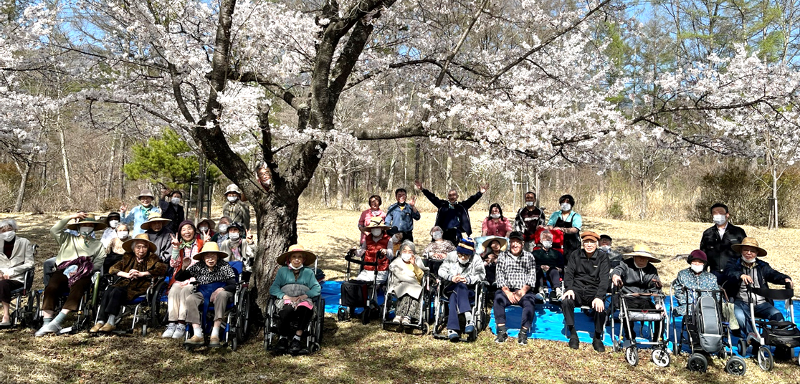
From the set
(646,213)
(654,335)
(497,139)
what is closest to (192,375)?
(497,139)

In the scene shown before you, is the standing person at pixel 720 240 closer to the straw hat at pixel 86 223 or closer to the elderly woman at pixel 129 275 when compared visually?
the elderly woman at pixel 129 275

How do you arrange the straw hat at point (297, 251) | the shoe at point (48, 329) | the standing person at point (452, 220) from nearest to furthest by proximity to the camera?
the shoe at point (48, 329) → the straw hat at point (297, 251) → the standing person at point (452, 220)

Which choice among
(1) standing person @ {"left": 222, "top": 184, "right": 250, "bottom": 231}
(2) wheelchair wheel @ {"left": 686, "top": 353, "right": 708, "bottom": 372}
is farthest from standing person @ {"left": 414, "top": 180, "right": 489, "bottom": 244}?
(2) wheelchair wheel @ {"left": 686, "top": 353, "right": 708, "bottom": 372}

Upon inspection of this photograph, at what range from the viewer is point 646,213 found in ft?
57.0

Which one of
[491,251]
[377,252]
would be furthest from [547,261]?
[377,252]

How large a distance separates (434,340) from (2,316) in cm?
426

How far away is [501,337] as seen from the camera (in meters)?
5.14

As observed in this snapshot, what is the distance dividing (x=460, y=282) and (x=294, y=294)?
1.73m

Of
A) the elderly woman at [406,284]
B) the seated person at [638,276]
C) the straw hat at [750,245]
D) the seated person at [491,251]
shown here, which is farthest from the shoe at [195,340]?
the straw hat at [750,245]

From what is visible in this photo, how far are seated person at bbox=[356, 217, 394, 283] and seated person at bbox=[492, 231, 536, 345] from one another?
1.28 meters

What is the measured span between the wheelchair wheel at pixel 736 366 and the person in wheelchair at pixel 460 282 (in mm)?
2140

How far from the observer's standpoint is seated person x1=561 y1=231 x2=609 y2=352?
516cm

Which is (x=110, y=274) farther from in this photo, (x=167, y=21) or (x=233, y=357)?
(x=167, y=21)

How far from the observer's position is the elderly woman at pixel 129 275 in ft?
16.1
